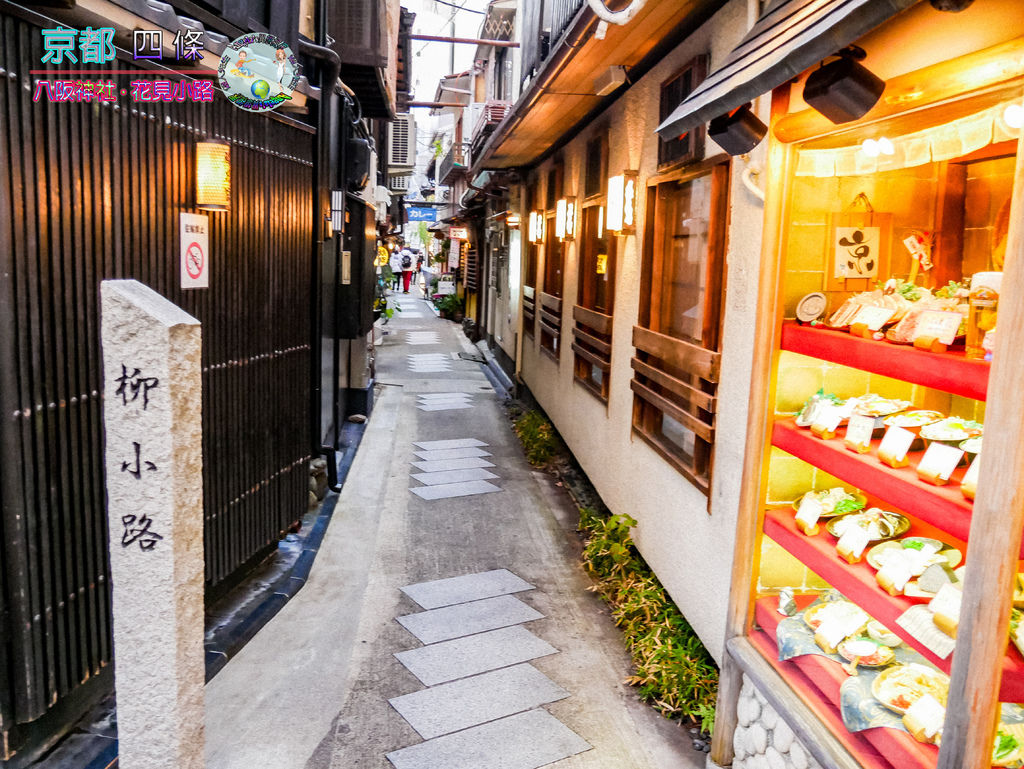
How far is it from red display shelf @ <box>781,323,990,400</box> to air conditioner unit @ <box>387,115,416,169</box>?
26201 millimetres

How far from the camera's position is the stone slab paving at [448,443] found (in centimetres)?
1335

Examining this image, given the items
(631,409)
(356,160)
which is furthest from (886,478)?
(356,160)

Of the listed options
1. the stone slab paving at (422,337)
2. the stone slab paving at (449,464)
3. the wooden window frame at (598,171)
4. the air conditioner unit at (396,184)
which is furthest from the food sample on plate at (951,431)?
the air conditioner unit at (396,184)

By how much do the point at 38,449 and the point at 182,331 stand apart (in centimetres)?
174

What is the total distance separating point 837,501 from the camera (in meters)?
4.54

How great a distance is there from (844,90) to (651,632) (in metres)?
4.60

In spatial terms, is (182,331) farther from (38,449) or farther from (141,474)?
(38,449)

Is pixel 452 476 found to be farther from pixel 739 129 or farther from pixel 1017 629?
pixel 1017 629

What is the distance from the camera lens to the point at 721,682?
5.03 meters

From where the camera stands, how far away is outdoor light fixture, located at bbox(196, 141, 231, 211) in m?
6.22

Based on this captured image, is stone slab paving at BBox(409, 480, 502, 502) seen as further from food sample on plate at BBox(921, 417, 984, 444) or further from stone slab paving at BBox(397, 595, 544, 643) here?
food sample on plate at BBox(921, 417, 984, 444)

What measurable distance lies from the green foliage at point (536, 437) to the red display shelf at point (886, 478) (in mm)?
8116

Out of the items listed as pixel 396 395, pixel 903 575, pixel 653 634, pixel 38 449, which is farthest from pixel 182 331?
pixel 396 395

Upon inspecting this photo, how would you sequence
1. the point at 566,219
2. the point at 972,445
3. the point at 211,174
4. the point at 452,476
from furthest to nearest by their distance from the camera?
the point at 566,219 → the point at 452,476 → the point at 211,174 → the point at 972,445
